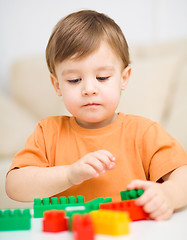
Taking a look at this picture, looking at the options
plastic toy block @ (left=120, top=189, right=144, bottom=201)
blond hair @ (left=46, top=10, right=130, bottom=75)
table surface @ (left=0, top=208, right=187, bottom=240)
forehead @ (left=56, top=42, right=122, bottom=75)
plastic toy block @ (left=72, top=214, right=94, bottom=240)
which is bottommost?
table surface @ (left=0, top=208, right=187, bottom=240)

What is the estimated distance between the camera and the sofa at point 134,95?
5.28 ft

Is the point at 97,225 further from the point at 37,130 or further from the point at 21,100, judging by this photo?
the point at 21,100

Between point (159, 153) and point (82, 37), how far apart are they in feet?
1.24

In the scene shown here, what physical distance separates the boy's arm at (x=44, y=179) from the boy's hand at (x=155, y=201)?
0.33 feet

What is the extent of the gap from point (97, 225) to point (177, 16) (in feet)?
6.10

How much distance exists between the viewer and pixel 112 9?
2182 millimetres

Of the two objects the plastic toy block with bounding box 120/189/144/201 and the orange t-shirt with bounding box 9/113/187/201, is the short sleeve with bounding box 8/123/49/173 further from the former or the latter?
the plastic toy block with bounding box 120/189/144/201

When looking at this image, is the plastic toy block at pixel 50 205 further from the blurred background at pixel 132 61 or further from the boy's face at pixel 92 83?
the blurred background at pixel 132 61

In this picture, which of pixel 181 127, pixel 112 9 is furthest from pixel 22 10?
pixel 181 127

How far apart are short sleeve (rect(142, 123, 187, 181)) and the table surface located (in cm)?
22

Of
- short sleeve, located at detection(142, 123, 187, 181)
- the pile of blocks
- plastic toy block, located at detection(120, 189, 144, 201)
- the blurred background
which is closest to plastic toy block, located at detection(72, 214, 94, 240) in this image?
the pile of blocks

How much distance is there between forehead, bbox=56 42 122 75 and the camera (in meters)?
0.94

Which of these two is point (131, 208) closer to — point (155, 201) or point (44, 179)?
point (155, 201)

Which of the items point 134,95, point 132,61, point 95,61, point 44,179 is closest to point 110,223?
point 44,179
